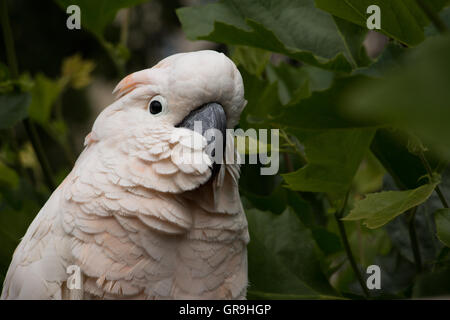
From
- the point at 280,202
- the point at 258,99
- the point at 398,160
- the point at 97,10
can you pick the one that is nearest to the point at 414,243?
the point at 398,160

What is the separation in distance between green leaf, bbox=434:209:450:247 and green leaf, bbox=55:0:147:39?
2.00ft

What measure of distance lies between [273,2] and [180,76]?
0.27 m

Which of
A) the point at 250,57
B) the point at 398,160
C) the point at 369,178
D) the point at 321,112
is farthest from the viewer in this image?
the point at 369,178

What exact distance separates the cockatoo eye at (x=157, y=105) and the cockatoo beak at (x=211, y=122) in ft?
0.10

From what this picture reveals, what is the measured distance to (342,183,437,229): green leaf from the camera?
526 millimetres

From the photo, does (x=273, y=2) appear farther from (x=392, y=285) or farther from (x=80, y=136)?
(x=80, y=136)

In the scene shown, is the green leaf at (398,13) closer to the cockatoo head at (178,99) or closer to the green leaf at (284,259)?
the cockatoo head at (178,99)

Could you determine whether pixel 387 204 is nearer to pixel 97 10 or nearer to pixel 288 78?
pixel 288 78

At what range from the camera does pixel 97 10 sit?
0.84 metres

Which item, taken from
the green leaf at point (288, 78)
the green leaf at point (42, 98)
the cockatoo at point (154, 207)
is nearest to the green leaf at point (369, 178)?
the green leaf at point (288, 78)

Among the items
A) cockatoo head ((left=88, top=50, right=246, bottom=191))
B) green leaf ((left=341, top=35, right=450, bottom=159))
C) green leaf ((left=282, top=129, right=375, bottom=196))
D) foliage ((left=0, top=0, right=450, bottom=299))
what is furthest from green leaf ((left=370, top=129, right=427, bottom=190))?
green leaf ((left=341, top=35, right=450, bottom=159))

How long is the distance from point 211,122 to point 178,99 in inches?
2.0

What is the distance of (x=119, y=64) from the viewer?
969 mm

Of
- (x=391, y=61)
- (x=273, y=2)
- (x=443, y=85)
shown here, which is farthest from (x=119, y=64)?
(x=443, y=85)
